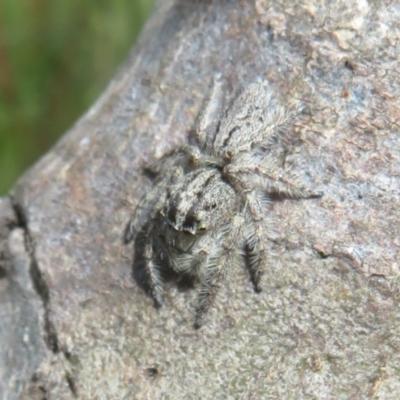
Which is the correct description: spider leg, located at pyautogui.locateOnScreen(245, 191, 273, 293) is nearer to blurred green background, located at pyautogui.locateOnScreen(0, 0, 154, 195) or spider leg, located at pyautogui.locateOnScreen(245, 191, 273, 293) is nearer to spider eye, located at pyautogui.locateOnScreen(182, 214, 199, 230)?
spider eye, located at pyautogui.locateOnScreen(182, 214, 199, 230)

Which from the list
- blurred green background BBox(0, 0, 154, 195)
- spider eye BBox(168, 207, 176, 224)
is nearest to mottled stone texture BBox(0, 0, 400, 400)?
spider eye BBox(168, 207, 176, 224)

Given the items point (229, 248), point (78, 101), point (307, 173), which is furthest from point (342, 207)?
point (78, 101)

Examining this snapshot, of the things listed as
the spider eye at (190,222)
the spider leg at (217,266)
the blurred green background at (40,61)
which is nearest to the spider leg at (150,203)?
the spider eye at (190,222)

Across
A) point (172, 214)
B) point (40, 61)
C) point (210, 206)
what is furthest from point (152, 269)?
point (40, 61)

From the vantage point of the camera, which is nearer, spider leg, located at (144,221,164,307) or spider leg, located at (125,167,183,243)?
spider leg, located at (144,221,164,307)

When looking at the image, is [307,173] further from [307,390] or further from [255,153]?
[307,390]

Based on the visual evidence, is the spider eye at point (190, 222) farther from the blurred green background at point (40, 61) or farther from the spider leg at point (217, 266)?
the blurred green background at point (40, 61)

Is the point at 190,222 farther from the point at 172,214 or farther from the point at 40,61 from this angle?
the point at 40,61
